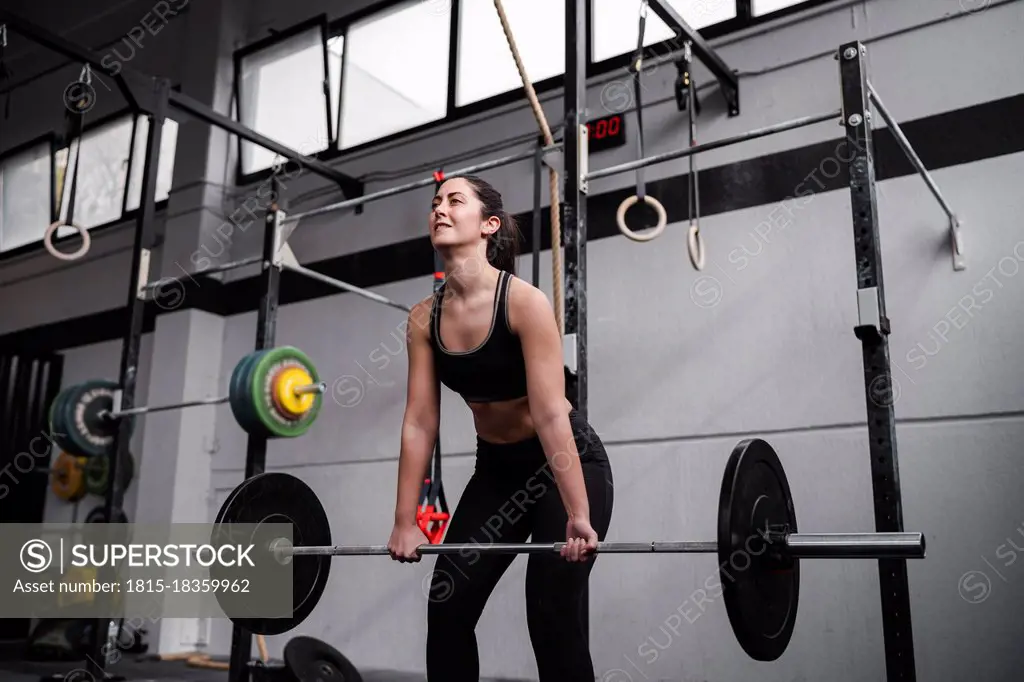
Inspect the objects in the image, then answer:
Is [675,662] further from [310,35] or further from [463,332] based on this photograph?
[310,35]

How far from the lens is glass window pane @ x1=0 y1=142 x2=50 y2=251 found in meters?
6.71

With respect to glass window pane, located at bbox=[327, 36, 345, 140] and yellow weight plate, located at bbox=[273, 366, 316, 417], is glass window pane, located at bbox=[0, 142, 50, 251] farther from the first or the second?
yellow weight plate, located at bbox=[273, 366, 316, 417]

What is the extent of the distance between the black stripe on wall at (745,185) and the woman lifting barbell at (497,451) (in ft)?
6.54

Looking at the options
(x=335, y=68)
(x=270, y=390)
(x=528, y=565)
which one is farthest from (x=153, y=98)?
(x=528, y=565)

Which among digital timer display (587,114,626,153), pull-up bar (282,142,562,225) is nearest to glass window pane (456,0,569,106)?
digital timer display (587,114,626,153)

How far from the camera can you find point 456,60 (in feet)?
15.7

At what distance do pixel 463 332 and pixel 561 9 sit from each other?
308cm

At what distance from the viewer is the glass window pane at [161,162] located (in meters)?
5.99

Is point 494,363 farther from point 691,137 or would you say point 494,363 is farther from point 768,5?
point 768,5

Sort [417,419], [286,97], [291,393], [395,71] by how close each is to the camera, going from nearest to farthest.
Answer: [417,419] → [291,393] → [395,71] → [286,97]

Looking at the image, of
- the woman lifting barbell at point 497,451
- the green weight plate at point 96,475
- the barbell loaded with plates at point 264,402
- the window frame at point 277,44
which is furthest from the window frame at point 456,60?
the woman lifting barbell at point 497,451

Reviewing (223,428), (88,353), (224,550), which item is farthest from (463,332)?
(88,353)

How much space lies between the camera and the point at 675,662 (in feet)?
11.3

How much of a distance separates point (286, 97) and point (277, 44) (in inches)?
13.9
